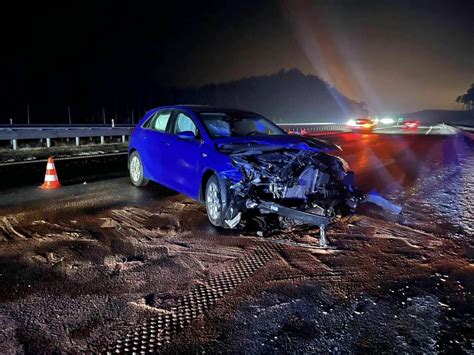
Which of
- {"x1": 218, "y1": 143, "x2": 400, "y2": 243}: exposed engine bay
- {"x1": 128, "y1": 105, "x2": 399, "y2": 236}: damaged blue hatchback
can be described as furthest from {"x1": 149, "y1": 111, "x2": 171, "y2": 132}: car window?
{"x1": 218, "y1": 143, "x2": 400, "y2": 243}: exposed engine bay

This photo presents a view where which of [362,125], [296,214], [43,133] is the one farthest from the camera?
[362,125]

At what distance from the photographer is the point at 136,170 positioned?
8.23m

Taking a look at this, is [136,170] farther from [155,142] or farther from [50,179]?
[50,179]

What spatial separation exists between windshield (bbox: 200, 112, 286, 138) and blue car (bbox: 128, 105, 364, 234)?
0.02m

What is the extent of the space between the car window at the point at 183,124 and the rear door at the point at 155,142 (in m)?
0.23

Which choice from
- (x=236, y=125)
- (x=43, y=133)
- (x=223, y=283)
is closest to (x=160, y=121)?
(x=236, y=125)

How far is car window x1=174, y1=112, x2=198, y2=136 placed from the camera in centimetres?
643

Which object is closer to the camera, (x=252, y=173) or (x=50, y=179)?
(x=252, y=173)

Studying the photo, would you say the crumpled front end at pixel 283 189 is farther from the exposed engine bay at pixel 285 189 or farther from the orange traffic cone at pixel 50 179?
the orange traffic cone at pixel 50 179

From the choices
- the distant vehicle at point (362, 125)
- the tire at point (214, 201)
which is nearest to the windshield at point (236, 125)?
the tire at point (214, 201)

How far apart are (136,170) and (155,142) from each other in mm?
1276

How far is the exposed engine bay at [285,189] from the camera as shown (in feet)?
16.8

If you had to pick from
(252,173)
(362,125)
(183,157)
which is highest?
(362,125)

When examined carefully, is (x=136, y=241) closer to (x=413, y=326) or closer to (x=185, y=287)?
(x=185, y=287)
